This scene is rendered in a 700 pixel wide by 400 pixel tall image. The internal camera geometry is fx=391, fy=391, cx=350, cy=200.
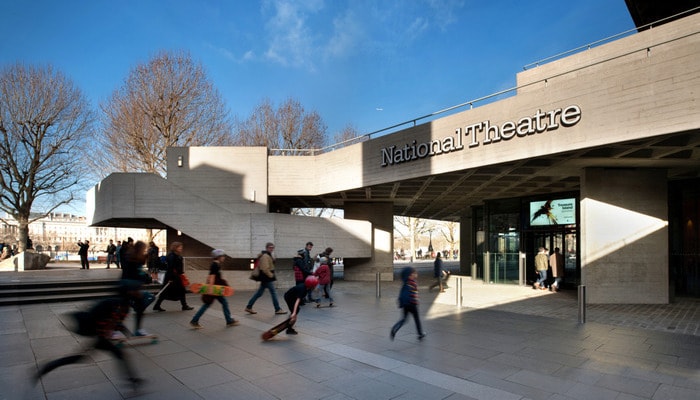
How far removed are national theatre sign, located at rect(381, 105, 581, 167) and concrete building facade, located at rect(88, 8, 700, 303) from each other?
1.7 inches

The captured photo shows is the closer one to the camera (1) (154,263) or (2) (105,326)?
(2) (105,326)

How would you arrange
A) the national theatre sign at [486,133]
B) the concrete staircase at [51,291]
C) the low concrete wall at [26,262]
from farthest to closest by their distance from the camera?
the low concrete wall at [26,262], the concrete staircase at [51,291], the national theatre sign at [486,133]

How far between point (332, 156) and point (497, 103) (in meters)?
8.34

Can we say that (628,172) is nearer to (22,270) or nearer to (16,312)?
(16,312)

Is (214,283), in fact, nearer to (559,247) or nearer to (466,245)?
(559,247)

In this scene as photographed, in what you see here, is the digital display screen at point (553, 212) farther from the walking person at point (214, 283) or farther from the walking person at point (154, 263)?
the walking person at point (154, 263)

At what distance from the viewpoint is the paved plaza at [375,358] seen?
4820mm

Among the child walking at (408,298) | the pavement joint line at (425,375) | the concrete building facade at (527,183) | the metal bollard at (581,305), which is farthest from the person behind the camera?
the concrete building facade at (527,183)


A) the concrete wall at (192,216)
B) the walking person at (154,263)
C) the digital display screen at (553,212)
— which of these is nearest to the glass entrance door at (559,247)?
the digital display screen at (553,212)

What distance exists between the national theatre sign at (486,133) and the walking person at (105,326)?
1097 centimetres

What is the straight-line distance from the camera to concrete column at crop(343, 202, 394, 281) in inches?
839

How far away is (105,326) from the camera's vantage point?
14.0 ft

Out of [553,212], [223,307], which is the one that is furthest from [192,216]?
[553,212]

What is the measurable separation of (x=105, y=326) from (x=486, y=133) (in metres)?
11.5
